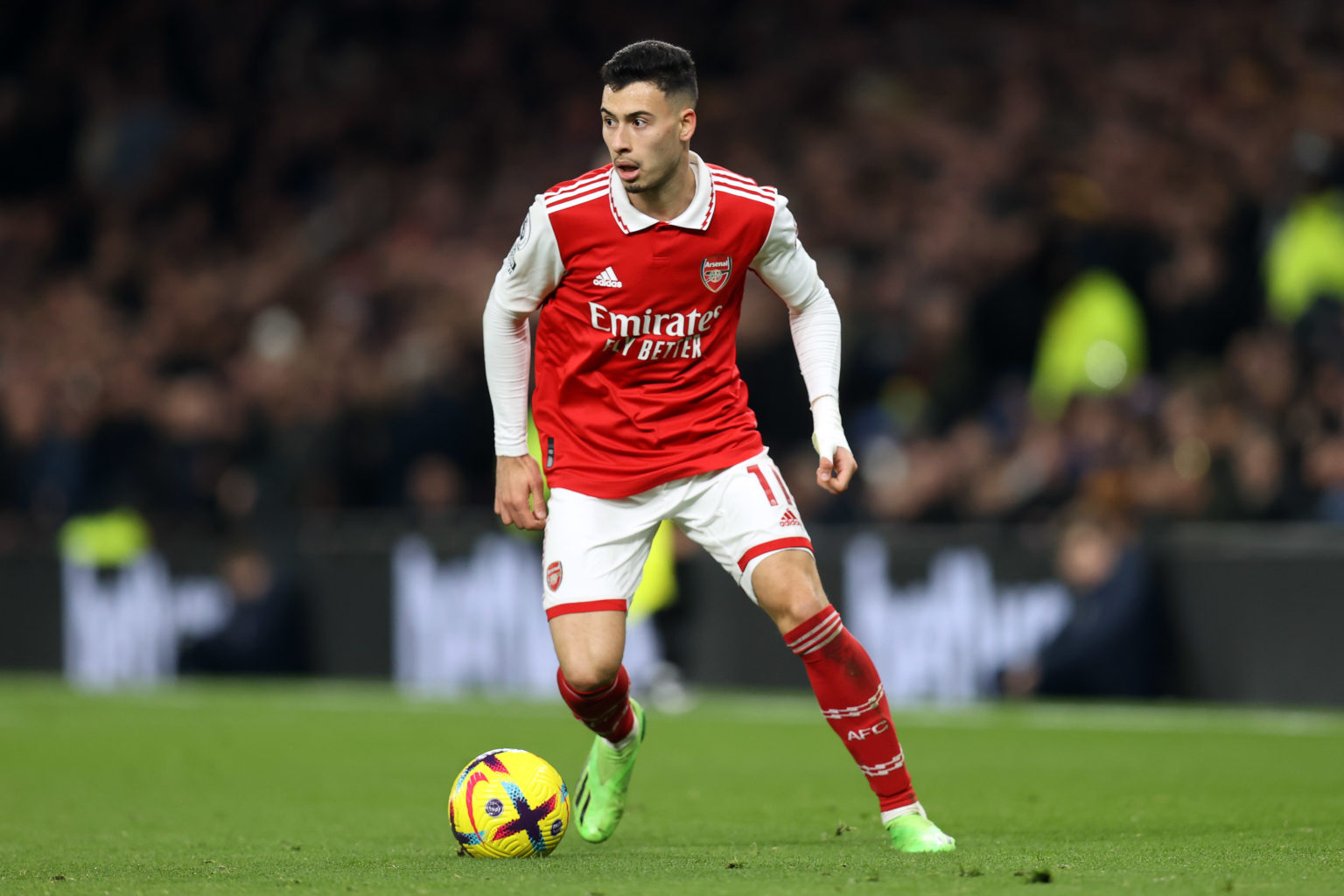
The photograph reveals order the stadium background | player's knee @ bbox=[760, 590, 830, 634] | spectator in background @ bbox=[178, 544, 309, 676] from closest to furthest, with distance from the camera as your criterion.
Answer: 1. player's knee @ bbox=[760, 590, 830, 634]
2. the stadium background
3. spectator in background @ bbox=[178, 544, 309, 676]

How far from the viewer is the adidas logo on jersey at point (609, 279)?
568cm

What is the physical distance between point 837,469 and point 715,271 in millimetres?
690

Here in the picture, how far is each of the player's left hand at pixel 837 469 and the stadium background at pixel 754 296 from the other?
5686 mm

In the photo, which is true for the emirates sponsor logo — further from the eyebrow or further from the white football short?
the eyebrow

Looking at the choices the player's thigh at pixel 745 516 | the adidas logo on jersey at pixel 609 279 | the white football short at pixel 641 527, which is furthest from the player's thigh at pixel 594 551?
the adidas logo on jersey at pixel 609 279

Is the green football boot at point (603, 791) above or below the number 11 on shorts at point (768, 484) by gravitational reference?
below

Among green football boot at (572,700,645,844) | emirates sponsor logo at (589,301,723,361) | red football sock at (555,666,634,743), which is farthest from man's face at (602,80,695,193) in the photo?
green football boot at (572,700,645,844)

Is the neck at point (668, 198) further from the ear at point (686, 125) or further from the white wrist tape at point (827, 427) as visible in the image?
the white wrist tape at point (827, 427)

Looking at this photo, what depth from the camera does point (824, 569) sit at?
12.3 metres

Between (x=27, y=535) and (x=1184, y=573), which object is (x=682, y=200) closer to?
(x=1184, y=573)

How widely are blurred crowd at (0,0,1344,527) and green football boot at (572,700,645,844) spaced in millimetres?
5564

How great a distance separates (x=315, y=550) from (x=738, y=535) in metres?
9.44

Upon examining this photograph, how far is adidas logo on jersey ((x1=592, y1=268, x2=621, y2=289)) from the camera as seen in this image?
568cm

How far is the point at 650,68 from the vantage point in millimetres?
5504
